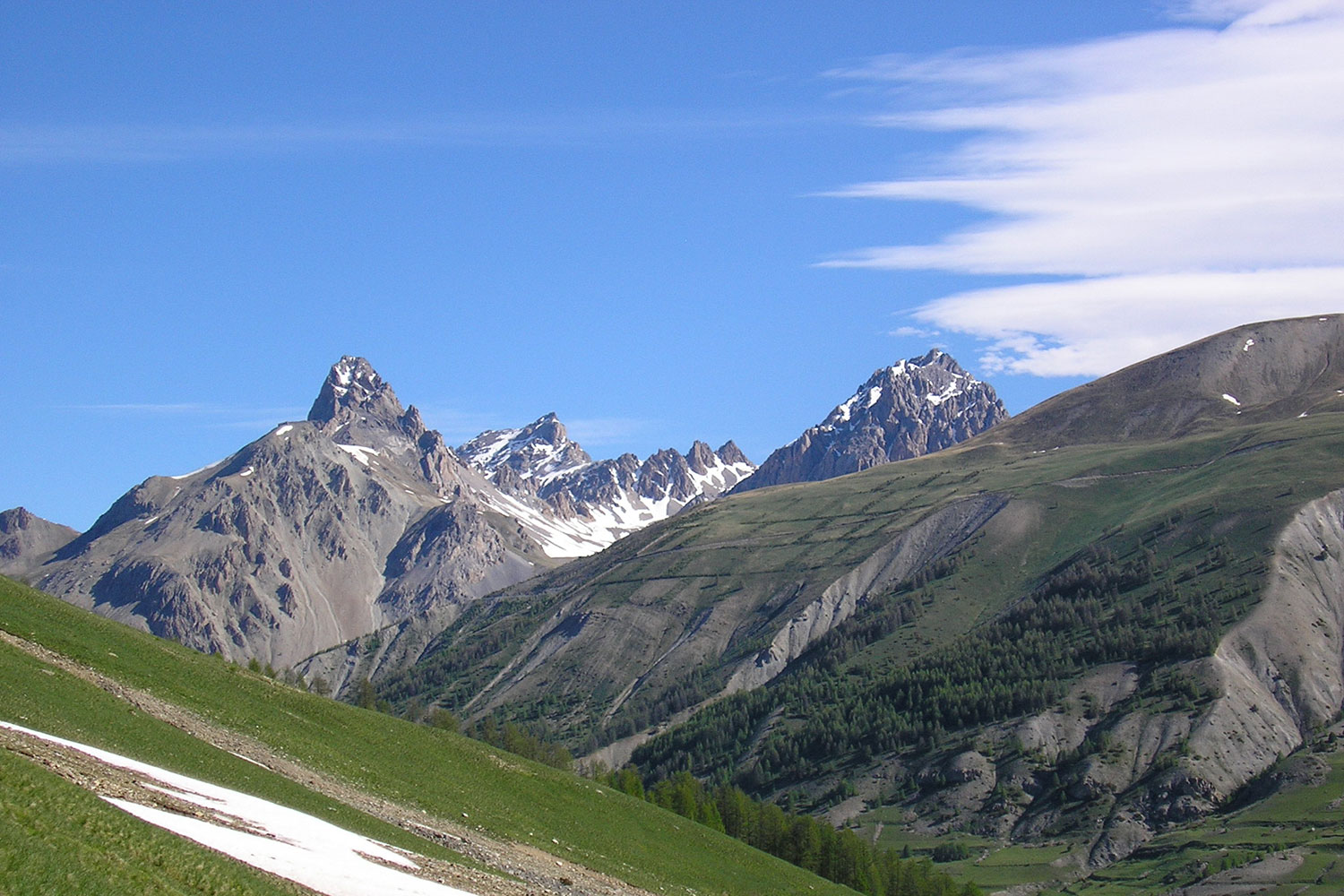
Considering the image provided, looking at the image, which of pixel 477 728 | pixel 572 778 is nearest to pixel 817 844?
pixel 572 778

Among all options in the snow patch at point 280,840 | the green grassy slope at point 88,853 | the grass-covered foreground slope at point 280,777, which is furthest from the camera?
the snow patch at point 280,840

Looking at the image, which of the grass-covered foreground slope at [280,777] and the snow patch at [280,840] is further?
the snow patch at [280,840]

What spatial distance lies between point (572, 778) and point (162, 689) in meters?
36.7

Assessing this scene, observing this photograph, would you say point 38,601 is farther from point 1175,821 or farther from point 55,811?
point 1175,821

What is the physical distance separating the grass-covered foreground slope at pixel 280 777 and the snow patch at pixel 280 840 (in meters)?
2.88

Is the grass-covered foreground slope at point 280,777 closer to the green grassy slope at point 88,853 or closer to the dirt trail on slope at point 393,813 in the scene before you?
the green grassy slope at point 88,853

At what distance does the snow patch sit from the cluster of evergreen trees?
7893 centimetres

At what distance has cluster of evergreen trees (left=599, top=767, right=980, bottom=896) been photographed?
123m

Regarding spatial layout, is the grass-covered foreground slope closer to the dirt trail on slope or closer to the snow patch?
the dirt trail on slope

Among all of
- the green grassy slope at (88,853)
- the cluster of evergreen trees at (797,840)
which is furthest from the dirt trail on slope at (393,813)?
the cluster of evergreen trees at (797,840)

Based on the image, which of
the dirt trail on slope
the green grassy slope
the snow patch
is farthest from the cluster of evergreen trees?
the green grassy slope

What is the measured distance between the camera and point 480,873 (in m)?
47.0

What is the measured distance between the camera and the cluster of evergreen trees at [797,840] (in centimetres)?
12269

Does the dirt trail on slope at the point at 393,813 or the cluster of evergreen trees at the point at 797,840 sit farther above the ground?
the dirt trail on slope at the point at 393,813
